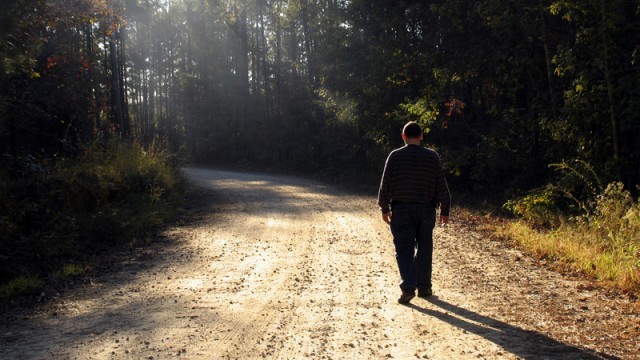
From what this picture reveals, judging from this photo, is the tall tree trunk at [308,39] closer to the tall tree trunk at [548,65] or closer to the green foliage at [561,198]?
the tall tree trunk at [548,65]

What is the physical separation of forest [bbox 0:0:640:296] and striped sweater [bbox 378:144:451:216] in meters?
2.86

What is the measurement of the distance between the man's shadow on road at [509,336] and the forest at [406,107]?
2.85 m

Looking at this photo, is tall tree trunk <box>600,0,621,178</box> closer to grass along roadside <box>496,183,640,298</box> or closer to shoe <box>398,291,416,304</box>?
grass along roadside <box>496,183,640,298</box>

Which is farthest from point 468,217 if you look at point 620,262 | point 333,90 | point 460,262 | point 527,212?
point 333,90

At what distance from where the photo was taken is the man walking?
607 centimetres

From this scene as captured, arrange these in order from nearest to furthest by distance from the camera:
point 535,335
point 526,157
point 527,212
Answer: point 535,335 < point 527,212 < point 526,157

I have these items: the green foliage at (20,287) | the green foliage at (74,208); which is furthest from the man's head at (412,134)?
the green foliage at (74,208)

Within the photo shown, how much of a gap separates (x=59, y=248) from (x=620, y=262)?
8.30m

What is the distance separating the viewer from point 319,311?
570 cm

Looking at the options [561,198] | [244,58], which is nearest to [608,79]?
[561,198]

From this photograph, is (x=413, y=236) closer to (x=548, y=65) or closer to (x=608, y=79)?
(x=608, y=79)

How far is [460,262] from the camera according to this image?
8.12 metres

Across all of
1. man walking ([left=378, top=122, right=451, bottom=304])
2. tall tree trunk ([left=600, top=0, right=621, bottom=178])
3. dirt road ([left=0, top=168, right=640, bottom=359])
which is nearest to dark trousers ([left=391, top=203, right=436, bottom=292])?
man walking ([left=378, top=122, right=451, bottom=304])

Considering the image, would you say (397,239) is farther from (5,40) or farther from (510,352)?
(5,40)
